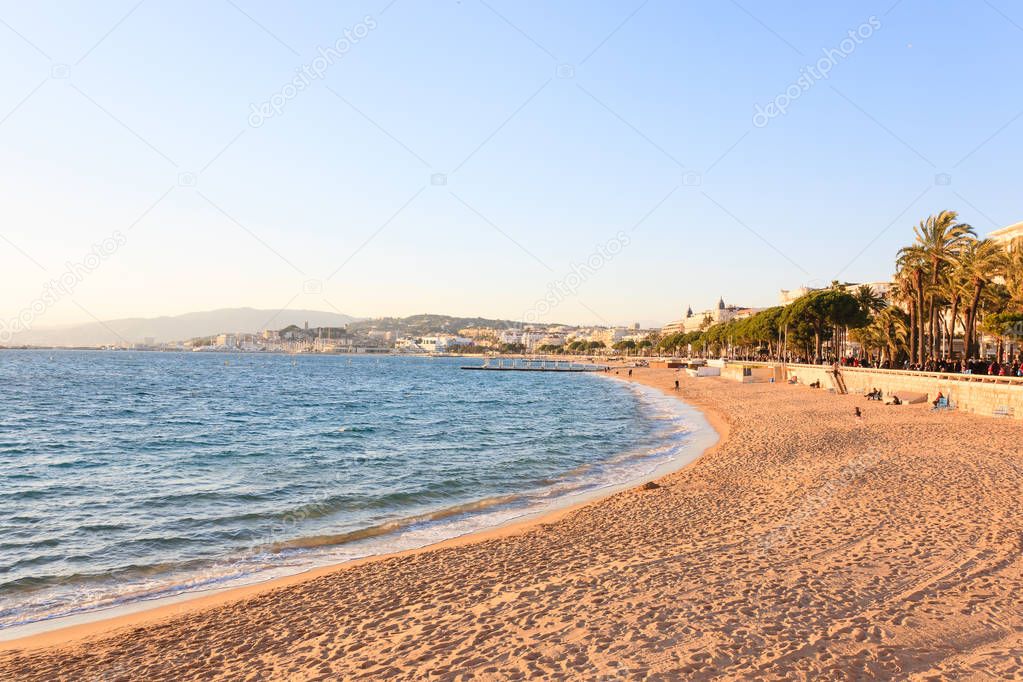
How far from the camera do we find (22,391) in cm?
5666

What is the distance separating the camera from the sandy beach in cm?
618

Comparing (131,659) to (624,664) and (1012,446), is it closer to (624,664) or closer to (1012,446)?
(624,664)

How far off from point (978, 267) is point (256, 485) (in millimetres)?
38930

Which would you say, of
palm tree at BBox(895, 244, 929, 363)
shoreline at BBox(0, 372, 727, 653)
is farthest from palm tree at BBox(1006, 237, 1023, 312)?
shoreline at BBox(0, 372, 727, 653)

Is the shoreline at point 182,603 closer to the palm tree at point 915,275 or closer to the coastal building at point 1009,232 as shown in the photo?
the palm tree at point 915,275

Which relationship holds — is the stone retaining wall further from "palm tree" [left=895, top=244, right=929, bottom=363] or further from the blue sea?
the blue sea

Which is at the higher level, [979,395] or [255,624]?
[979,395]

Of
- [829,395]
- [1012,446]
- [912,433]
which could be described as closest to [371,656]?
[1012,446]

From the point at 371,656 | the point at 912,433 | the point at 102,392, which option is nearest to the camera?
the point at 371,656

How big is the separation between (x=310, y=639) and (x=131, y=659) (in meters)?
→ 1.84

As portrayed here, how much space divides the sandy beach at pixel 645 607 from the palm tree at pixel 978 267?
29.0m

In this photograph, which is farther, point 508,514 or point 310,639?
point 508,514

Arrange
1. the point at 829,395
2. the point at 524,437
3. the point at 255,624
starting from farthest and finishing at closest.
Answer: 1. the point at 829,395
2. the point at 524,437
3. the point at 255,624

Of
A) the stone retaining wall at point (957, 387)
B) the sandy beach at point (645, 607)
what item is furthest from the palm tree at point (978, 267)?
the sandy beach at point (645, 607)
